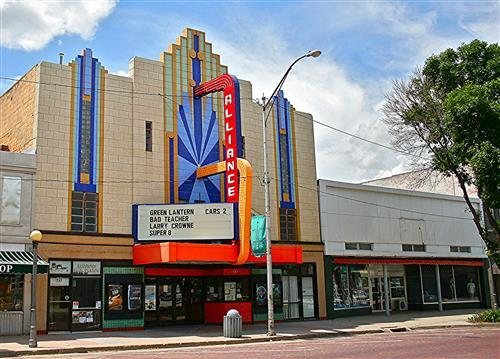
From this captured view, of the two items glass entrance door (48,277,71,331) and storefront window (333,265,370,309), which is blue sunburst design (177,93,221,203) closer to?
glass entrance door (48,277,71,331)

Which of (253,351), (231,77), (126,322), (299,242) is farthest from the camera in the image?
(299,242)

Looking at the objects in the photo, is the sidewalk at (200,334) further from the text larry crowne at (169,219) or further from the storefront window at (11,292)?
the text larry crowne at (169,219)

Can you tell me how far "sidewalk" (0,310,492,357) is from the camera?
2022cm

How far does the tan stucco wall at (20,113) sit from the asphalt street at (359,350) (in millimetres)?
11766

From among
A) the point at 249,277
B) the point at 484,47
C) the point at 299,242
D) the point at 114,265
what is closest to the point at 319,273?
the point at 299,242

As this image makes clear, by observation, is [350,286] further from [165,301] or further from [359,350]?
[359,350]

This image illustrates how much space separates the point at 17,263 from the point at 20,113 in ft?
27.1

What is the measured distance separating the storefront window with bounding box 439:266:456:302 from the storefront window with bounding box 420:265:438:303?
64cm

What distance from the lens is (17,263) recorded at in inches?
874

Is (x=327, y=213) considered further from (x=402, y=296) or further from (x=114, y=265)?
(x=114, y=265)

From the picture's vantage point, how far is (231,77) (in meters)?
28.3

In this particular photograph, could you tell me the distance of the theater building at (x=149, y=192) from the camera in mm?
25672

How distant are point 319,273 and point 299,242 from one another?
211 cm

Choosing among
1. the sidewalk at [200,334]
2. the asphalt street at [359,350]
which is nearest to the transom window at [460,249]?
the sidewalk at [200,334]
